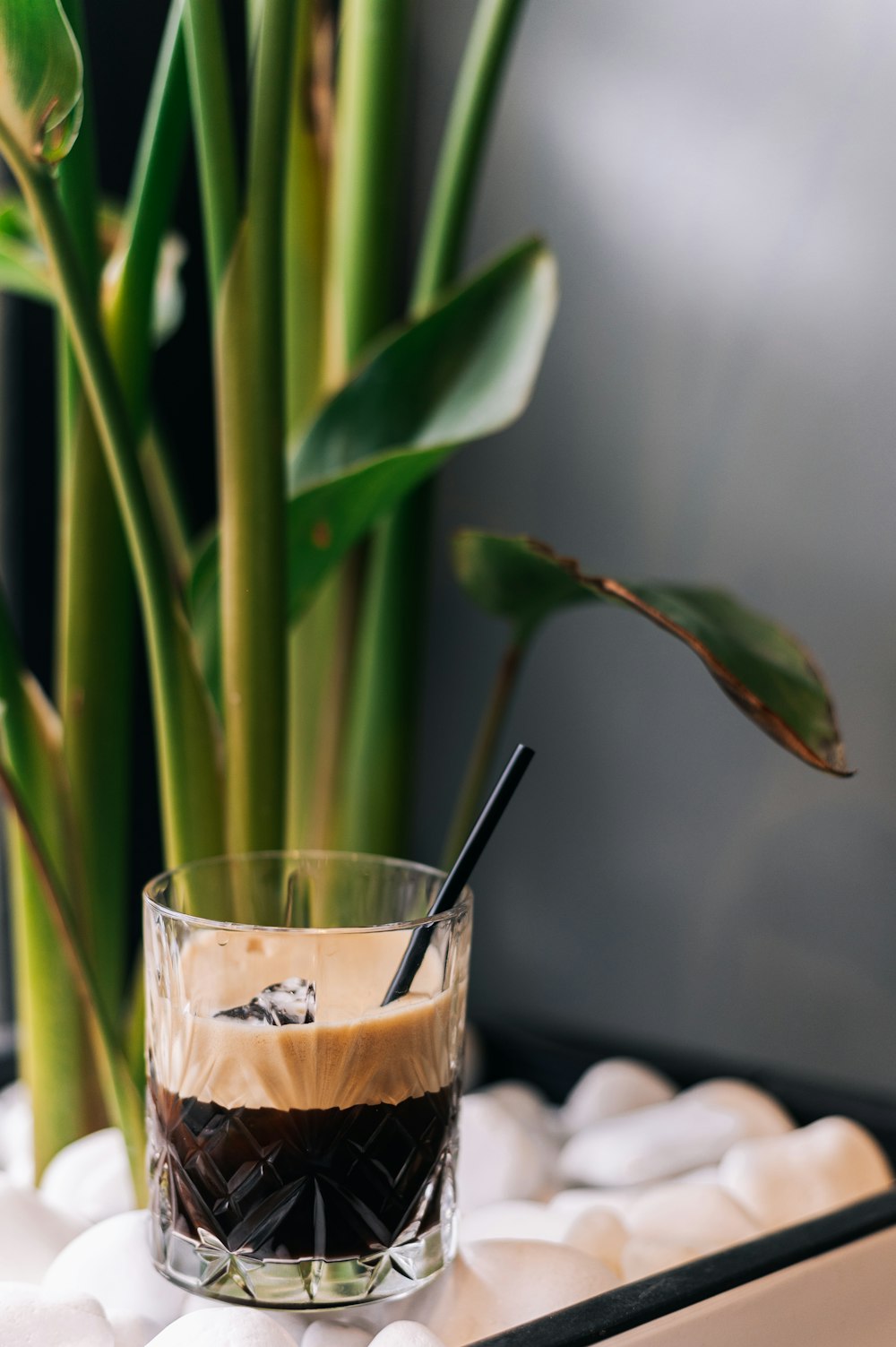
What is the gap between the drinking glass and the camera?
1.34 feet

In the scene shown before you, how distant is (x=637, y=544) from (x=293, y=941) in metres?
0.45

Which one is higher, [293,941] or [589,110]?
[589,110]

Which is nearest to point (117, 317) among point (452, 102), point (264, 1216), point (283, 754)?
point (283, 754)

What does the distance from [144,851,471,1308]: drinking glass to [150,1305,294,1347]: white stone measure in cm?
2

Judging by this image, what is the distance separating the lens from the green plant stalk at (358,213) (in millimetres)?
611

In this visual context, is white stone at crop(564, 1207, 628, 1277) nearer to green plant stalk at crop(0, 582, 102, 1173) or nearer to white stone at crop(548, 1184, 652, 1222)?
white stone at crop(548, 1184, 652, 1222)

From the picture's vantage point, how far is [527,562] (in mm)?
550

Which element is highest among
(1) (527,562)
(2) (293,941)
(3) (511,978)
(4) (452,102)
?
(4) (452,102)

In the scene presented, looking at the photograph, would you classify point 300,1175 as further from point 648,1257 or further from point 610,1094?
point 610,1094

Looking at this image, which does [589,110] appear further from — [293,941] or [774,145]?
[293,941]

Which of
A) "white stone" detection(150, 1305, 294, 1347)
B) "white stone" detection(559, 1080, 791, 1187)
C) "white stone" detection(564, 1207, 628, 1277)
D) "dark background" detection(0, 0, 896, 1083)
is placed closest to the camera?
"white stone" detection(150, 1305, 294, 1347)

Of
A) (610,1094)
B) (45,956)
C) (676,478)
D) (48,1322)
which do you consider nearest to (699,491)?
(676,478)

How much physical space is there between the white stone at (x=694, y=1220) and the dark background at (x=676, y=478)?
0.68 feet

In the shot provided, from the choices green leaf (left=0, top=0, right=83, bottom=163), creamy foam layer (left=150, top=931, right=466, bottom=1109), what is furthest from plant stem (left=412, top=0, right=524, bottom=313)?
creamy foam layer (left=150, top=931, right=466, bottom=1109)
